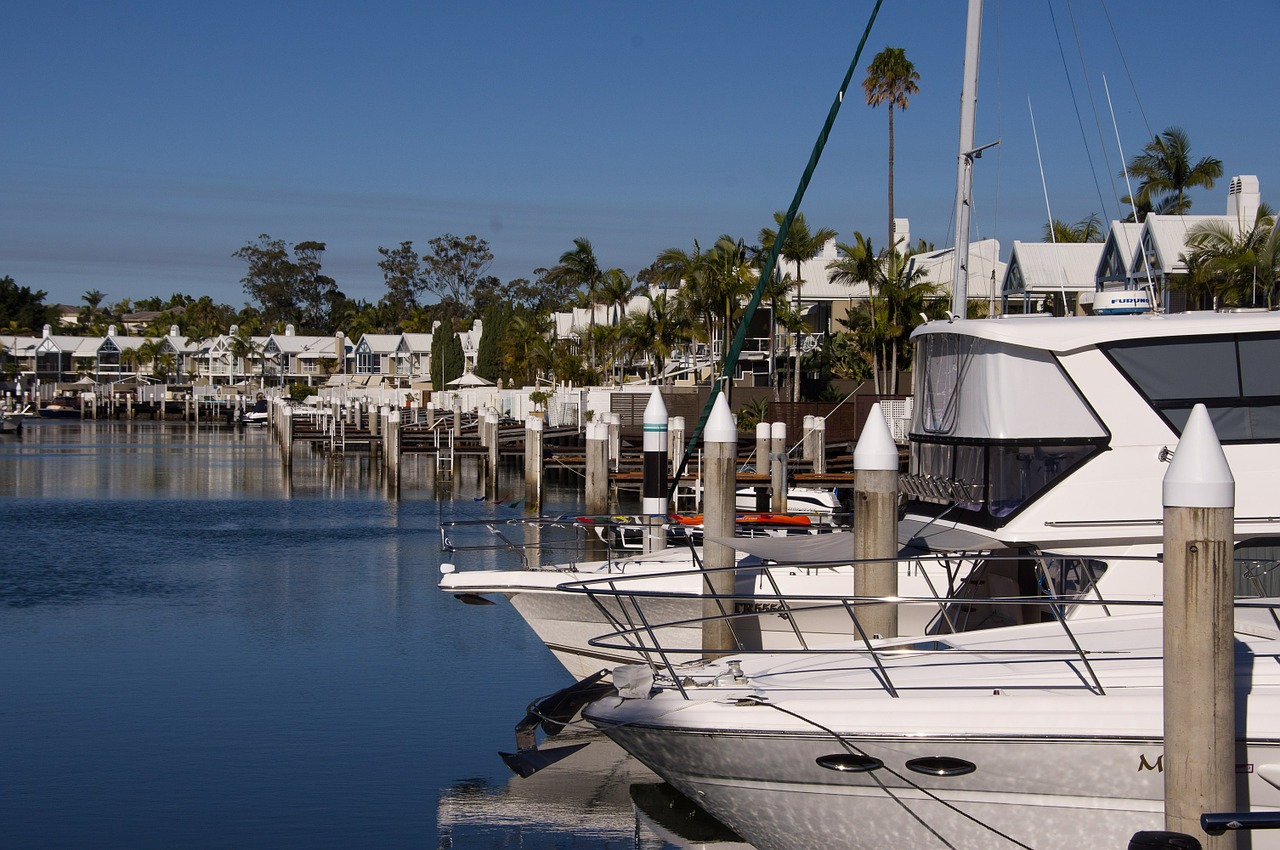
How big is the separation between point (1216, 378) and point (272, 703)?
10.9m

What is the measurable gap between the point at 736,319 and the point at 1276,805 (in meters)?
48.2

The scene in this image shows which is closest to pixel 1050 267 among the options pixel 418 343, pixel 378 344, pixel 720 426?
pixel 720 426

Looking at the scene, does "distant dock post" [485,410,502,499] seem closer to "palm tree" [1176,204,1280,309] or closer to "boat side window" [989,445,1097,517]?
"palm tree" [1176,204,1280,309]

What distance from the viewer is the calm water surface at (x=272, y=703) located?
1173 centimetres

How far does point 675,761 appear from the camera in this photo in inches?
350

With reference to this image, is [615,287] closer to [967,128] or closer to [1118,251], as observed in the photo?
[1118,251]

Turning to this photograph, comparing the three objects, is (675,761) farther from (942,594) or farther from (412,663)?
(412,663)

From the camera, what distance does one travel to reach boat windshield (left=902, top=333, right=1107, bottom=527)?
10.7m

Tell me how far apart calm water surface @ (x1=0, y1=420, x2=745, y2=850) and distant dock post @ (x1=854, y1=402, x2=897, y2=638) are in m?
2.57

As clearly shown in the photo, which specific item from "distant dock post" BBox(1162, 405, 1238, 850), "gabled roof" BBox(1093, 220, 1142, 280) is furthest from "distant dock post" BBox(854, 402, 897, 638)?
"gabled roof" BBox(1093, 220, 1142, 280)

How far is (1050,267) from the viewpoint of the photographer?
152 feet

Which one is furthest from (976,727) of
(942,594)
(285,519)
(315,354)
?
(315,354)

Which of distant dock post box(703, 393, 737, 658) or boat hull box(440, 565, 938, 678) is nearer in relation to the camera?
distant dock post box(703, 393, 737, 658)

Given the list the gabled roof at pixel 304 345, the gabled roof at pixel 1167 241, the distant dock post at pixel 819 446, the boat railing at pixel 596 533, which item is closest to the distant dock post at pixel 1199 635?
the boat railing at pixel 596 533
